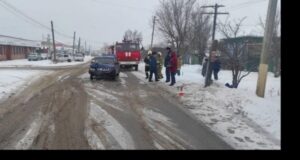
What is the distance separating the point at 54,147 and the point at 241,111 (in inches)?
263

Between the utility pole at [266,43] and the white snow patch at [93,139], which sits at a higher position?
the utility pole at [266,43]

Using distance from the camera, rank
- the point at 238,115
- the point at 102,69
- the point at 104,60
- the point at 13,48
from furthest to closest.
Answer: the point at 13,48 < the point at 104,60 < the point at 102,69 < the point at 238,115

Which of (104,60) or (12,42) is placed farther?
(12,42)

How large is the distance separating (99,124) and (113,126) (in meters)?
0.43

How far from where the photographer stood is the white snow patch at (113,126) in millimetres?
7872

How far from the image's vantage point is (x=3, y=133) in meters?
8.72

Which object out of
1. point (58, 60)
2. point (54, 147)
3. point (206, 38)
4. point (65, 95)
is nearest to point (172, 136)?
point (54, 147)

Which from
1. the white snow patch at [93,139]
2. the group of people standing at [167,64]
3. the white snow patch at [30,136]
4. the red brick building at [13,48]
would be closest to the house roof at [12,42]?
the red brick building at [13,48]

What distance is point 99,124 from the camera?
9.76 metres

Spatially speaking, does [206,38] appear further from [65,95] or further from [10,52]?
[10,52]

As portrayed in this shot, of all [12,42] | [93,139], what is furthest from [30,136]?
[12,42]

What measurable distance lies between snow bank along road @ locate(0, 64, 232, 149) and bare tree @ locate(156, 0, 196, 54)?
23.2m

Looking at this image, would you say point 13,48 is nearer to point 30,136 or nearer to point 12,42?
point 12,42

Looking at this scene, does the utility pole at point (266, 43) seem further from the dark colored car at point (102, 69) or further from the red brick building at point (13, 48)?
the red brick building at point (13, 48)
